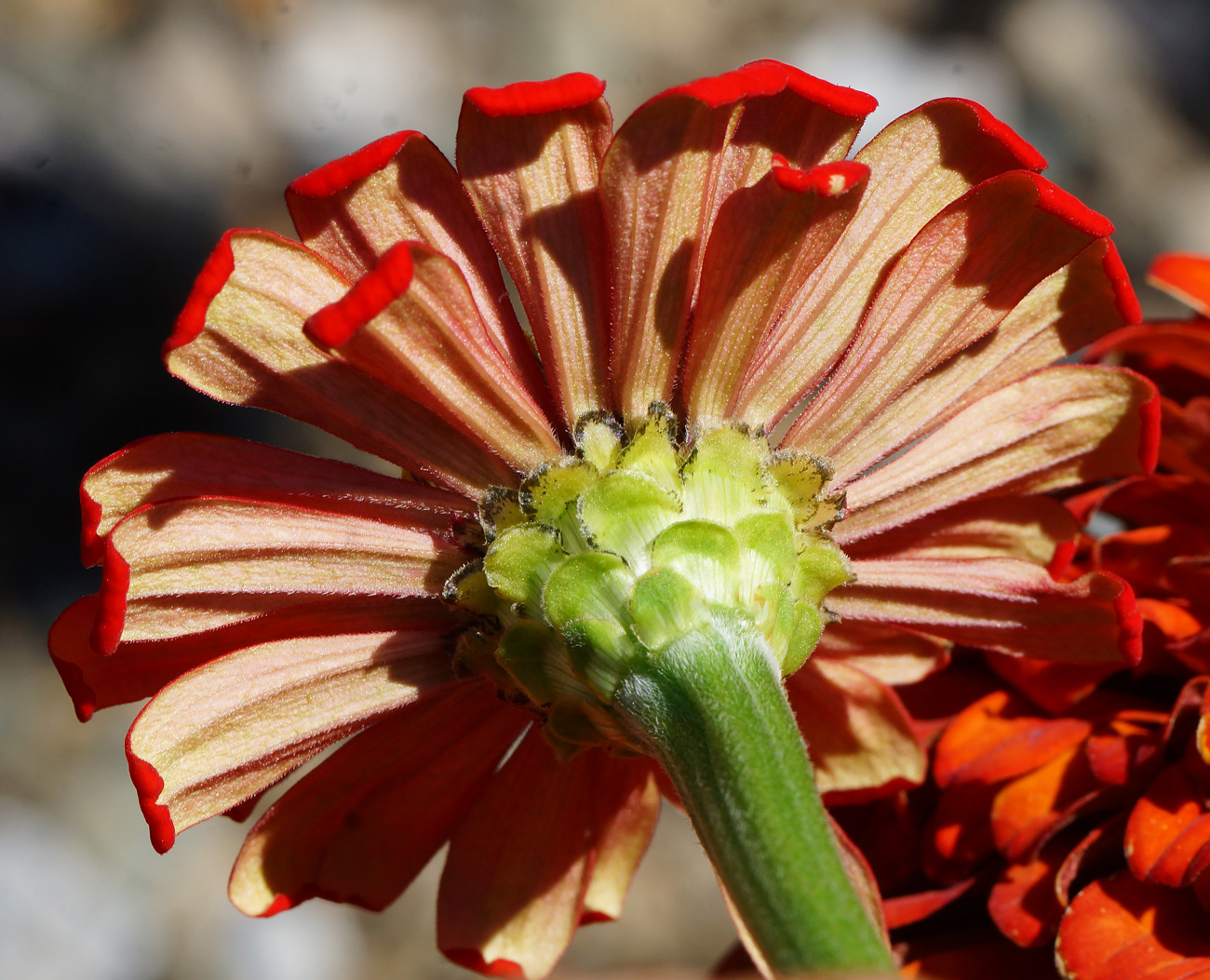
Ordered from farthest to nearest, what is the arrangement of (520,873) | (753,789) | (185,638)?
(520,873) → (185,638) → (753,789)

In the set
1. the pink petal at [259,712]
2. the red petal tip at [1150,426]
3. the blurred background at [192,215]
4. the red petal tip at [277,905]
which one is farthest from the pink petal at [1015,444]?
the blurred background at [192,215]

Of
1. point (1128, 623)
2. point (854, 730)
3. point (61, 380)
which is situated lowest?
point (61, 380)

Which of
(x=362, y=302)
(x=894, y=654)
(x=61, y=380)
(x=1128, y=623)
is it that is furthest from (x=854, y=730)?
(x=61, y=380)

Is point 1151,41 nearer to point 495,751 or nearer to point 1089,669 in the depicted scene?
point 1089,669

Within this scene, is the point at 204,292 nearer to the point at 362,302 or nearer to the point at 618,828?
the point at 362,302

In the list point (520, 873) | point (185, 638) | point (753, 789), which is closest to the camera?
point (753, 789)

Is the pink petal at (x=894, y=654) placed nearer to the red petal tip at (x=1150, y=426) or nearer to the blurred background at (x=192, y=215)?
the red petal tip at (x=1150, y=426)
